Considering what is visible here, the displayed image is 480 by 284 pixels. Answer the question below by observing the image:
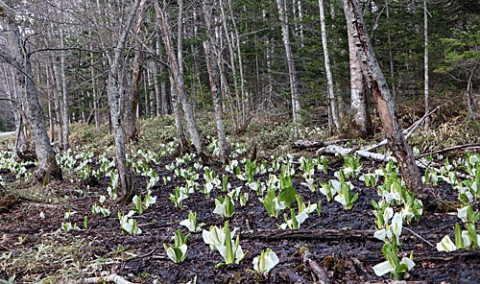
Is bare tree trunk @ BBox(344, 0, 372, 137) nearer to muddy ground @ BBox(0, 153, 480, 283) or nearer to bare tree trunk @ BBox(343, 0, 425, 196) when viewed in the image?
muddy ground @ BBox(0, 153, 480, 283)

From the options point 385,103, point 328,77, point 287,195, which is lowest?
point 287,195

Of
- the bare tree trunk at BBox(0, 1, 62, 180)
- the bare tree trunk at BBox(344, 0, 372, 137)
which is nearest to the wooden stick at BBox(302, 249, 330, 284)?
the bare tree trunk at BBox(0, 1, 62, 180)

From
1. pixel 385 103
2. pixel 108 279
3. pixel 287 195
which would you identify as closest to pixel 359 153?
pixel 385 103

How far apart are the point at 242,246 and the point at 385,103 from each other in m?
1.67

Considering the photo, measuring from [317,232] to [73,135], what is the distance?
1916 cm

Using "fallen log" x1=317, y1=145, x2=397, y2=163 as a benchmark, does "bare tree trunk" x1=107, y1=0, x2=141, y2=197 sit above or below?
above

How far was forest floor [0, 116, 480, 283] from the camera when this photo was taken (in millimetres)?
1975

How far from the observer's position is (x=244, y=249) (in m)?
2.54

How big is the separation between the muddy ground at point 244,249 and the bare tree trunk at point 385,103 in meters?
0.40

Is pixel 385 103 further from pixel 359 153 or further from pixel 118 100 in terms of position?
pixel 118 100

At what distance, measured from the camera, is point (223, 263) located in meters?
2.20

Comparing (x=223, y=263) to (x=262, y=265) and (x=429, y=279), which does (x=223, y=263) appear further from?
(x=429, y=279)

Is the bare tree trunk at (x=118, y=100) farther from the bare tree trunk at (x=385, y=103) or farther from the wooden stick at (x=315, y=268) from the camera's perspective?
the wooden stick at (x=315, y=268)

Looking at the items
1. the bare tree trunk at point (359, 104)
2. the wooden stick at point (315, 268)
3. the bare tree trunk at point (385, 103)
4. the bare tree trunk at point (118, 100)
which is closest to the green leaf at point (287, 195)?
the wooden stick at point (315, 268)
